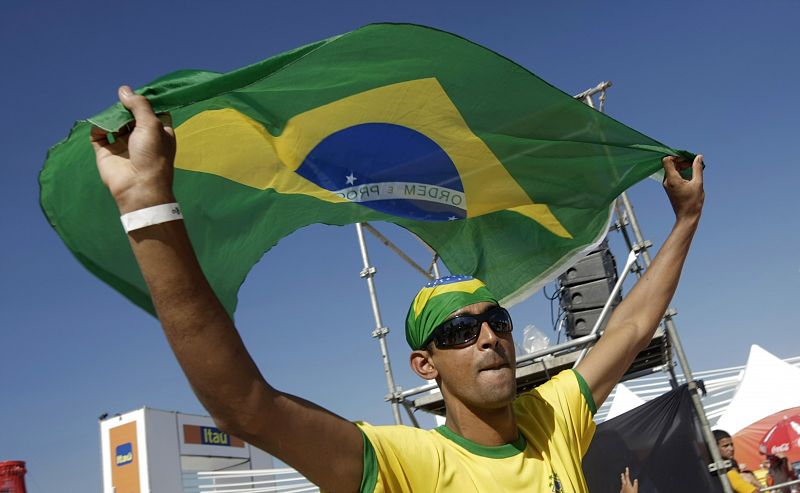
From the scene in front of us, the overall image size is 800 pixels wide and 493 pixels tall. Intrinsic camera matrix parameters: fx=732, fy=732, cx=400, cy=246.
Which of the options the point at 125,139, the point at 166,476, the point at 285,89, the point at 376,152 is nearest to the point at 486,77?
the point at 376,152

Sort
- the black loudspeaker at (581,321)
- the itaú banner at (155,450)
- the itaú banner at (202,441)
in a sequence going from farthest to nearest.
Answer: the itaú banner at (202,441)
the itaú banner at (155,450)
the black loudspeaker at (581,321)

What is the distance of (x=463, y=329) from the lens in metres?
2.09

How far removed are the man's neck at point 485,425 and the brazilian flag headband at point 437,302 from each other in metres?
0.24

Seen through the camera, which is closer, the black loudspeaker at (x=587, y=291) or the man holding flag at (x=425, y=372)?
the man holding flag at (x=425, y=372)

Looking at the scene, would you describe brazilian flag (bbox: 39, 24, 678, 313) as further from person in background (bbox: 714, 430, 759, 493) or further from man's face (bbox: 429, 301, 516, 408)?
person in background (bbox: 714, 430, 759, 493)

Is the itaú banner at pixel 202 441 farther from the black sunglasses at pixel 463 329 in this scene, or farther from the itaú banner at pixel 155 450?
the black sunglasses at pixel 463 329

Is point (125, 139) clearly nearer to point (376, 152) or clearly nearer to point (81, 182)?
point (81, 182)

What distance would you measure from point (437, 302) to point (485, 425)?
0.38 metres

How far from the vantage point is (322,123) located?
2990 mm

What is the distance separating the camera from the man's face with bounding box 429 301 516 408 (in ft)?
6.63

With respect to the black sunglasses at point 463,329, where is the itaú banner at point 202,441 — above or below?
above

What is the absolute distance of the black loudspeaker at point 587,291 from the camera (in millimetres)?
6930

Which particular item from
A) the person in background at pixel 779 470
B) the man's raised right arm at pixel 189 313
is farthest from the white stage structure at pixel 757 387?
the man's raised right arm at pixel 189 313

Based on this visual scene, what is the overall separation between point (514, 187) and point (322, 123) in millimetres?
1092
